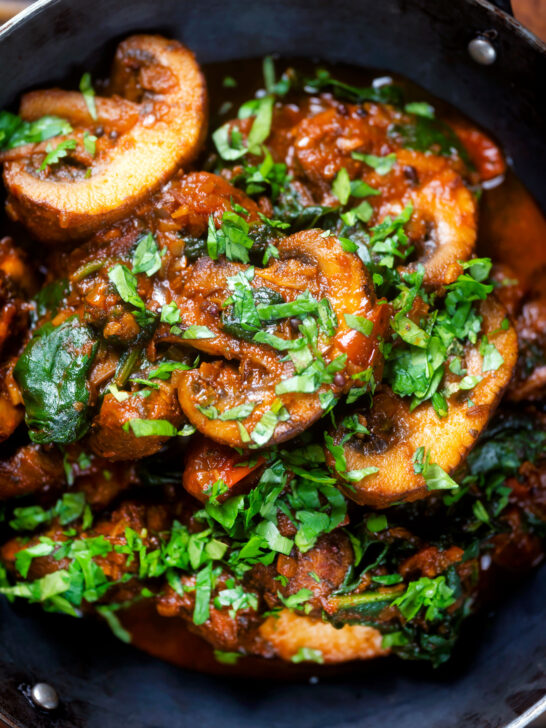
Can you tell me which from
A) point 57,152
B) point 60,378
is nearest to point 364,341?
point 60,378

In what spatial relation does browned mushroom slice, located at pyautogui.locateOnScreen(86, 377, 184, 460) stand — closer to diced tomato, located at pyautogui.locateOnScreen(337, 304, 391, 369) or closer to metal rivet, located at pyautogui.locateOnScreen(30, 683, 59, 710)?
diced tomato, located at pyautogui.locateOnScreen(337, 304, 391, 369)

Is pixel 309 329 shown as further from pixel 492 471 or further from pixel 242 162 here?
pixel 492 471

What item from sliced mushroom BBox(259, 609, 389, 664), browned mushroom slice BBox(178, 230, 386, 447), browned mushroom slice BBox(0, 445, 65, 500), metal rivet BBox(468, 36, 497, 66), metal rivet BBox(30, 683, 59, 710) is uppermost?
metal rivet BBox(468, 36, 497, 66)

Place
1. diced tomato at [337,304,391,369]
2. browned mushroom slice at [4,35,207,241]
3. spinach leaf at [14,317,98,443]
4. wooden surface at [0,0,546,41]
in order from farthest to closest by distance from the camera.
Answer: wooden surface at [0,0,546,41], browned mushroom slice at [4,35,207,241], spinach leaf at [14,317,98,443], diced tomato at [337,304,391,369]

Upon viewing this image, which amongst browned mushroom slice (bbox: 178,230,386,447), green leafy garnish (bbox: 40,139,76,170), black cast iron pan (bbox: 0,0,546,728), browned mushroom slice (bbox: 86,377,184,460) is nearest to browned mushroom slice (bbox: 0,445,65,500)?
browned mushroom slice (bbox: 86,377,184,460)

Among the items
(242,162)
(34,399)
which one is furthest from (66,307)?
(242,162)

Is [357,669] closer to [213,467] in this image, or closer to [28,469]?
[213,467]
